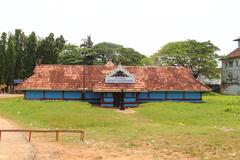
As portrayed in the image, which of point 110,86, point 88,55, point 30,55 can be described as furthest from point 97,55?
point 110,86

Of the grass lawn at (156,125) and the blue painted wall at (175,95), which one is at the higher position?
the blue painted wall at (175,95)

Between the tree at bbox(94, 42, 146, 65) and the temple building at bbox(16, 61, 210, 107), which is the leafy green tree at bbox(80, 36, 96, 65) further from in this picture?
the temple building at bbox(16, 61, 210, 107)

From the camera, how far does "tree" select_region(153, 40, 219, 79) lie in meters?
66.1

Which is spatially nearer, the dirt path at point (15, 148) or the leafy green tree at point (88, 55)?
the dirt path at point (15, 148)

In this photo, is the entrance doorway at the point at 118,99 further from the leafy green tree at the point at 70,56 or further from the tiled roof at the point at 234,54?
the leafy green tree at the point at 70,56

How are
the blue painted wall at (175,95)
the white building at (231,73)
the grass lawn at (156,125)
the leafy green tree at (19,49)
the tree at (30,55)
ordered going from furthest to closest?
the leafy green tree at (19,49) → the tree at (30,55) → the white building at (231,73) → the blue painted wall at (175,95) → the grass lawn at (156,125)

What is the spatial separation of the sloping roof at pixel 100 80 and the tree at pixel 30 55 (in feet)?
74.1

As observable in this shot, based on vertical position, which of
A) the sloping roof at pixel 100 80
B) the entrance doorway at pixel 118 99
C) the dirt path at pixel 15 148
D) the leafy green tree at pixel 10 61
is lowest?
the dirt path at pixel 15 148

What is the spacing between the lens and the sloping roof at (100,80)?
140ft

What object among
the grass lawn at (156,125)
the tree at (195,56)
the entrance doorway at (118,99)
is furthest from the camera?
the tree at (195,56)

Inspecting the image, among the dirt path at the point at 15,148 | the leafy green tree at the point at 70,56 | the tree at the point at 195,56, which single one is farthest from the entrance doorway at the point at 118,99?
the leafy green tree at the point at 70,56

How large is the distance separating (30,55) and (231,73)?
29.5 metres

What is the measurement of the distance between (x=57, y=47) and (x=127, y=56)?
12639 mm

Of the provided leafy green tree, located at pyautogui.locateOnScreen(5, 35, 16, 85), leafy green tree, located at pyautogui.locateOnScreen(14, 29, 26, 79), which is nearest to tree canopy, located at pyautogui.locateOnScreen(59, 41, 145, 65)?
leafy green tree, located at pyautogui.locateOnScreen(14, 29, 26, 79)
